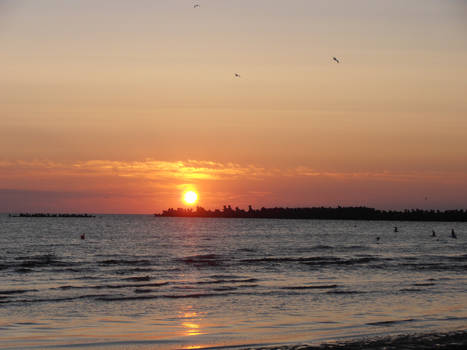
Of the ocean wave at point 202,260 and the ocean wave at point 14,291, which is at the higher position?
the ocean wave at point 14,291

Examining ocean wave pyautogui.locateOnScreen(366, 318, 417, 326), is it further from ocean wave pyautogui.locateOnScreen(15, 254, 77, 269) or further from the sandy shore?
ocean wave pyautogui.locateOnScreen(15, 254, 77, 269)

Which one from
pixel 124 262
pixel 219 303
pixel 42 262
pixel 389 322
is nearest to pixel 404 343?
pixel 389 322

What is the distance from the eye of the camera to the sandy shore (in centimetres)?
1648

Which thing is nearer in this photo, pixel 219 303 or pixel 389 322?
pixel 389 322

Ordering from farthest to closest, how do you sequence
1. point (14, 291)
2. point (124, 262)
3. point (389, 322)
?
point (124, 262) → point (14, 291) → point (389, 322)

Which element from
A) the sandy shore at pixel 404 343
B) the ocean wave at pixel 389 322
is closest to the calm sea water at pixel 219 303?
the ocean wave at pixel 389 322

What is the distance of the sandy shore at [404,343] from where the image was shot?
16.5 meters

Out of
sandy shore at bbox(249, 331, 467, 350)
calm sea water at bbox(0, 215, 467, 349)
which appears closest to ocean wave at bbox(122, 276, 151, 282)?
calm sea water at bbox(0, 215, 467, 349)

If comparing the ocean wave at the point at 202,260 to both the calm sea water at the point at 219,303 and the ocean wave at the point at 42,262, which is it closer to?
the calm sea water at the point at 219,303

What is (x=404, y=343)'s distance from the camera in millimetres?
17016

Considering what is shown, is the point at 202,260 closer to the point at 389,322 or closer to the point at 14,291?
the point at 14,291

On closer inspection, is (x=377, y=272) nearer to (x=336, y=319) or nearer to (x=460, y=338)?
(x=336, y=319)

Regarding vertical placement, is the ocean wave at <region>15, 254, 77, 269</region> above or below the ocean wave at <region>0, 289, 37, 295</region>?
above

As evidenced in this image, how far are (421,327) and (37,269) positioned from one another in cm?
2791
